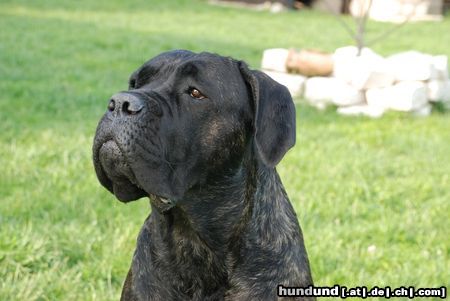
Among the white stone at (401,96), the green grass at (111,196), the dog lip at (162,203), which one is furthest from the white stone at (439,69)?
the dog lip at (162,203)

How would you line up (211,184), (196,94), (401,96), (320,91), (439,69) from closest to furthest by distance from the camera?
(196,94) → (211,184) → (401,96) → (439,69) → (320,91)

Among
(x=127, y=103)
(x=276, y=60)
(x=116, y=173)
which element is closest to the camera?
(x=127, y=103)

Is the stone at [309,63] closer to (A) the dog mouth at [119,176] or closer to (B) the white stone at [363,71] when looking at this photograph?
(B) the white stone at [363,71]

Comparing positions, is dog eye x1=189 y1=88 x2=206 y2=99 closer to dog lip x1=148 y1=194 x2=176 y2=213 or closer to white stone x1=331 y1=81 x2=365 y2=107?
dog lip x1=148 y1=194 x2=176 y2=213

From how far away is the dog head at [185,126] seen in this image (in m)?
3.18

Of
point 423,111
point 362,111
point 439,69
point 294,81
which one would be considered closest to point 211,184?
point 362,111

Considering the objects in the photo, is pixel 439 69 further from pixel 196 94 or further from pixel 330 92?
pixel 196 94

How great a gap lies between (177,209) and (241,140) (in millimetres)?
447

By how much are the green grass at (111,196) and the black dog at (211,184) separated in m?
1.19

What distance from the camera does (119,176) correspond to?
332 cm

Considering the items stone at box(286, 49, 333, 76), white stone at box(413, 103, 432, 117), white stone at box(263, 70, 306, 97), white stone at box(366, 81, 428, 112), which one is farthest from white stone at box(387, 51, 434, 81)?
white stone at box(263, 70, 306, 97)

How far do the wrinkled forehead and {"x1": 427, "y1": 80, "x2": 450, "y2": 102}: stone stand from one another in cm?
751

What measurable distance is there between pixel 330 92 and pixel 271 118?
7.32 meters

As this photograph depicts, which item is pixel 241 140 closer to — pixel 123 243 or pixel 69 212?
pixel 123 243
